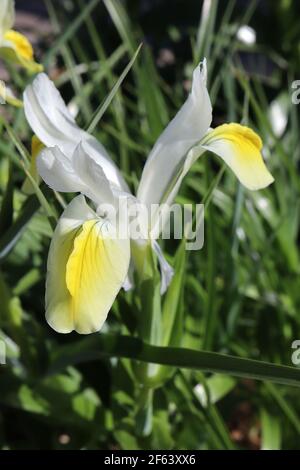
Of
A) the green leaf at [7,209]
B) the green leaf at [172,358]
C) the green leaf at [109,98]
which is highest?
the green leaf at [109,98]

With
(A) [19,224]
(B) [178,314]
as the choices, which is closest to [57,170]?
(A) [19,224]

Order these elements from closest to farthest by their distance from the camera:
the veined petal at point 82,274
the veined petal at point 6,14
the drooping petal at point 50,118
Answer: the veined petal at point 82,274
the drooping petal at point 50,118
the veined petal at point 6,14

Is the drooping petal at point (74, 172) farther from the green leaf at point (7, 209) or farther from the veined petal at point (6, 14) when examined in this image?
the veined petal at point (6, 14)

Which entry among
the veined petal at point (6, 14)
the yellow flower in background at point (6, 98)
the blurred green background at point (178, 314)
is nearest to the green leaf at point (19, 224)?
the blurred green background at point (178, 314)

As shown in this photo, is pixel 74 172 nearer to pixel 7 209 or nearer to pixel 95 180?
pixel 95 180

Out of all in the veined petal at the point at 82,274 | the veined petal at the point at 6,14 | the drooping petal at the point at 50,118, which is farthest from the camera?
the veined petal at the point at 6,14

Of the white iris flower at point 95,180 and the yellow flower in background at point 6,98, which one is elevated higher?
the yellow flower in background at point 6,98

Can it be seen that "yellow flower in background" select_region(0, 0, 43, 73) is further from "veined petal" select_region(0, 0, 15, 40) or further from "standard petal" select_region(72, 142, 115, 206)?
"standard petal" select_region(72, 142, 115, 206)

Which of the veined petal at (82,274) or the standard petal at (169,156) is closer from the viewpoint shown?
the veined petal at (82,274)
